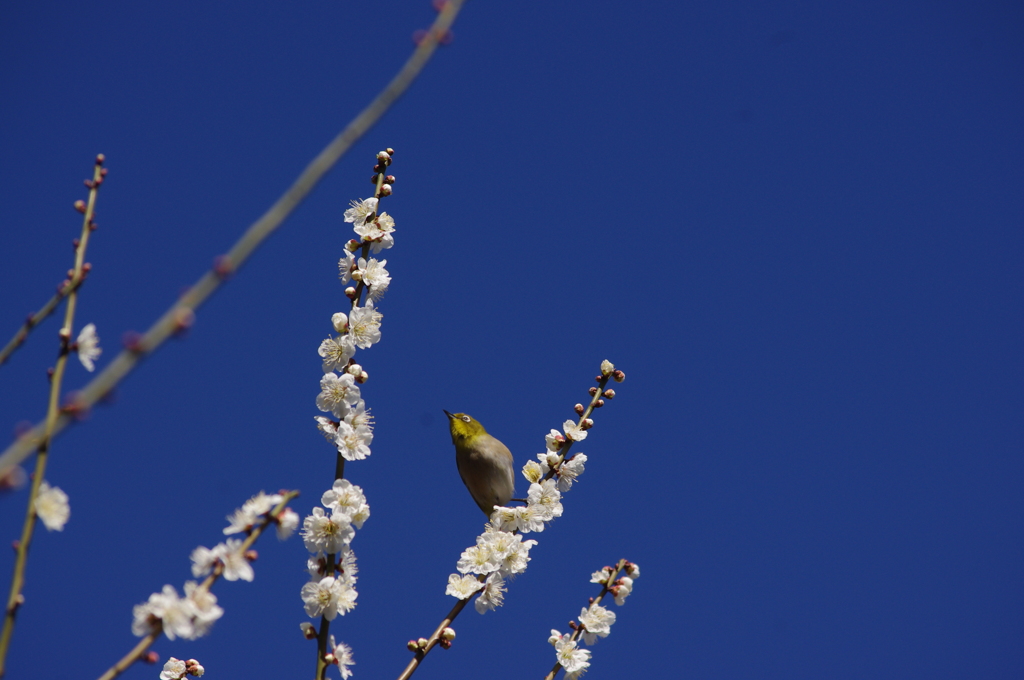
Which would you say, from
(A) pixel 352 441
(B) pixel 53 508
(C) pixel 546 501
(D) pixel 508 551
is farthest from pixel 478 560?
(B) pixel 53 508

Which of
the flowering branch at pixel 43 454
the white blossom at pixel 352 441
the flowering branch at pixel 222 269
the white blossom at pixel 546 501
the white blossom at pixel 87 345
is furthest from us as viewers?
the white blossom at pixel 546 501

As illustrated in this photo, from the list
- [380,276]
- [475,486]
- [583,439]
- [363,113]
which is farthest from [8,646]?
[475,486]

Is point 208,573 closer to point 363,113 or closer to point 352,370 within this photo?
point 352,370

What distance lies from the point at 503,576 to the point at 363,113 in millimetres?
2667

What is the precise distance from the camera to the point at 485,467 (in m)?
4.64

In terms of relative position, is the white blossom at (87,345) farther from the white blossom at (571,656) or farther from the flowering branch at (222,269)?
the white blossom at (571,656)

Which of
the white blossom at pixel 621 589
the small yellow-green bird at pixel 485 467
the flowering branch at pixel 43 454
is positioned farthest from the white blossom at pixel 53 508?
the small yellow-green bird at pixel 485 467

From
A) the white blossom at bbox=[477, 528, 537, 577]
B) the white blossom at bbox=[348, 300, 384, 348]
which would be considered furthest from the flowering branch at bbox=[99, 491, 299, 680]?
the white blossom at bbox=[477, 528, 537, 577]

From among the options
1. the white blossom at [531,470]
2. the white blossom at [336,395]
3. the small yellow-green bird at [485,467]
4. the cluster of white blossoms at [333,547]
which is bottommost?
the cluster of white blossoms at [333,547]

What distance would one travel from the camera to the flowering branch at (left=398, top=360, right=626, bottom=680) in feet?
11.0

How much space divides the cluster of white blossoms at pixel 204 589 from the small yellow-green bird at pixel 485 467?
2.55 meters

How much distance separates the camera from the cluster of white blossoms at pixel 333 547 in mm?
2764

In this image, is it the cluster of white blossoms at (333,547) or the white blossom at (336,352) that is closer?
the cluster of white blossoms at (333,547)

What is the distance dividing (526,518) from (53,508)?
7.27ft
